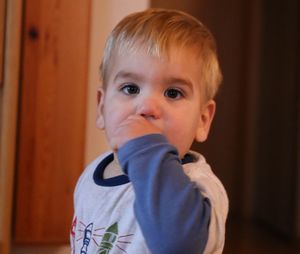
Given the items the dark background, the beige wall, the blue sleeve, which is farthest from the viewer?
the dark background

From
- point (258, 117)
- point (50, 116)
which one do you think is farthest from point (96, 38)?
point (258, 117)

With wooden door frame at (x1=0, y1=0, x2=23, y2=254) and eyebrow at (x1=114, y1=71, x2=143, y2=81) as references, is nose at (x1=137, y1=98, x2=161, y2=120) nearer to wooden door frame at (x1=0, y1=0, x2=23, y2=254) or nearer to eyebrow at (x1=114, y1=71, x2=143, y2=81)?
eyebrow at (x1=114, y1=71, x2=143, y2=81)

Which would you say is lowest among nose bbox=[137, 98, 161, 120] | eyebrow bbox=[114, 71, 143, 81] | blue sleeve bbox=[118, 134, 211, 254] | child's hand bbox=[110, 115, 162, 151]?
blue sleeve bbox=[118, 134, 211, 254]

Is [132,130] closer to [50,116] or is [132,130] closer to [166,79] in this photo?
[166,79]

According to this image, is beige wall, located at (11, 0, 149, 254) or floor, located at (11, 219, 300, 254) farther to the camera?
floor, located at (11, 219, 300, 254)

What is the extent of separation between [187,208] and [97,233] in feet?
0.68

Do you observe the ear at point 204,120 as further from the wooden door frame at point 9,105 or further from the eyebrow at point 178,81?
the wooden door frame at point 9,105

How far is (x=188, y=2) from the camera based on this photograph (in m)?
2.90

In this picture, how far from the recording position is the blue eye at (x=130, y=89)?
659mm

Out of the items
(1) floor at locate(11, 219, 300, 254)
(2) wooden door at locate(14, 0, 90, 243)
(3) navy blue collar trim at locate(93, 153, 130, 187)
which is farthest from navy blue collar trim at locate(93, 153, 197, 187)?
(1) floor at locate(11, 219, 300, 254)

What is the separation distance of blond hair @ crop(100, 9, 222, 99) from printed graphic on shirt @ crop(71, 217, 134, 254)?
0.23 meters

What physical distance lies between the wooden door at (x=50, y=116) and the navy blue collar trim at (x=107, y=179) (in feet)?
1.05

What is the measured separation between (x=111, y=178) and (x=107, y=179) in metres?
0.01

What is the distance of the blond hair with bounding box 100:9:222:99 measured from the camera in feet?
2.15
